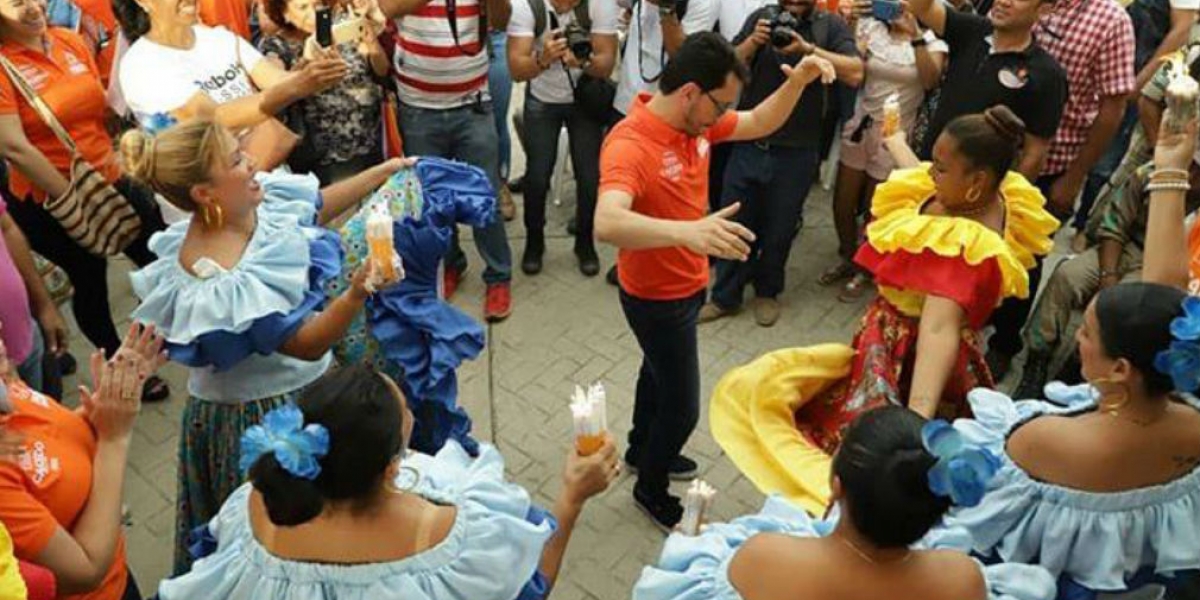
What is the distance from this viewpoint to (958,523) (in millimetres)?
2572

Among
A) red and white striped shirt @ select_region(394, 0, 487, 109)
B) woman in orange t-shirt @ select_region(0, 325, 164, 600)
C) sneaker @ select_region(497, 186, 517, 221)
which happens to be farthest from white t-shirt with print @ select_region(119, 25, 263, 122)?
sneaker @ select_region(497, 186, 517, 221)

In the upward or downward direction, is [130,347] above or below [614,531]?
above

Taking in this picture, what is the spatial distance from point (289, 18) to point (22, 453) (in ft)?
9.16

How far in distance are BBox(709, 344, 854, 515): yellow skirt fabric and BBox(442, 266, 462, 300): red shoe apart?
231 cm

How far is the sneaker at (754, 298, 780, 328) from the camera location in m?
5.38

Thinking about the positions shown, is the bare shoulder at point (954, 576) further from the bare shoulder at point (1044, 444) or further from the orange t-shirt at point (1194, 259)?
the orange t-shirt at point (1194, 259)

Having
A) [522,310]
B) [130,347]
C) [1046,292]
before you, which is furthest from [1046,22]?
[130,347]

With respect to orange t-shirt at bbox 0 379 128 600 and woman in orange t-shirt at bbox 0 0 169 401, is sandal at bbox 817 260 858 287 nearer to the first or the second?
woman in orange t-shirt at bbox 0 0 169 401

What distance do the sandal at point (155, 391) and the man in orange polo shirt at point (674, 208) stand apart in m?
2.35

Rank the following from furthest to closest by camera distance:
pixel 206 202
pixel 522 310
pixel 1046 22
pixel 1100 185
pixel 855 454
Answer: pixel 1100 185 → pixel 522 310 → pixel 1046 22 → pixel 206 202 → pixel 855 454

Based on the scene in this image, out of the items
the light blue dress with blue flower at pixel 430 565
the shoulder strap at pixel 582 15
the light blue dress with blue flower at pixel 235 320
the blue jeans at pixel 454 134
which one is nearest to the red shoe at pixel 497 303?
the blue jeans at pixel 454 134

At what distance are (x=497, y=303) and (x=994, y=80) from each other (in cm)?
270

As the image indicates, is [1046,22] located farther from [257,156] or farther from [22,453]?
[22,453]

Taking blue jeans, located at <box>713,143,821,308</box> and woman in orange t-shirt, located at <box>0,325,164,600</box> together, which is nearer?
woman in orange t-shirt, located at <box>0,325,164,600</box>
